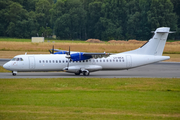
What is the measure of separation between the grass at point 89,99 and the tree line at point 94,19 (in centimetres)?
6946

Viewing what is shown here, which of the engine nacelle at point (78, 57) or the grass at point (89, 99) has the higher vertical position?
the engine nacelle at point (78, 57)

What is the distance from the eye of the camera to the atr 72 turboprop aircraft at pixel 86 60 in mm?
27516

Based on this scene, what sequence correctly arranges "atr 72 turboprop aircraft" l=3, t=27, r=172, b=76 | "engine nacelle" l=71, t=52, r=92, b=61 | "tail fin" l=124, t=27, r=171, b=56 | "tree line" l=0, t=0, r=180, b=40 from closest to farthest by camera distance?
"atr 72 turboprop aircraft" l=3, t=27, r=172, b=76 < "engine nacelle" l=71, t=52, r=92, b=61 < "tail fin" l=124, t=27, r=171, b=56 < "tree line" l=0, t=0, r=180, b=40

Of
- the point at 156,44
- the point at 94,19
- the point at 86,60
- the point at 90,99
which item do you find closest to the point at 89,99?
the point at 90,99

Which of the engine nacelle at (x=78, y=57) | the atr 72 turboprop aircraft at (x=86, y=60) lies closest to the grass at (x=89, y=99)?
the atr 72 turboprop aircraft at (x=86, y=60)

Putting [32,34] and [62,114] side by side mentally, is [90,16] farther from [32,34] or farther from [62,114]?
[62,114]

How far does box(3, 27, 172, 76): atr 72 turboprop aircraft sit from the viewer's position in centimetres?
2752

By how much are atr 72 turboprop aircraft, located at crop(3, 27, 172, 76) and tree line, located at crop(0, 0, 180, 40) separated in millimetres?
60182

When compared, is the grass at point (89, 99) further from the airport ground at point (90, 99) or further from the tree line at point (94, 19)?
the tree line at point (94, 19)

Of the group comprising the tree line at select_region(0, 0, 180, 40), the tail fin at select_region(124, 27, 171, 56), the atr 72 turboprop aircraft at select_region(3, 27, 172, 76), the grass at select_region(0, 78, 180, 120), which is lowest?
the grass at select_region(0, 78, 180, 120)

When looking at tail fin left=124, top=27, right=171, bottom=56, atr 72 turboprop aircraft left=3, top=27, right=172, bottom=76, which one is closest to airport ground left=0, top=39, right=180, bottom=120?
atr 72 turboprop aircraft left=3, top=27, right=172, bottom=76

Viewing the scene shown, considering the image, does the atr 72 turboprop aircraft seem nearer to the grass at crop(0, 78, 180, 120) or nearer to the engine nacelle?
the engine nacelle

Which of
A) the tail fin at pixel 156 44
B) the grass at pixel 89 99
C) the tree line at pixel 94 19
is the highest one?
the tree line at pixel 94 19

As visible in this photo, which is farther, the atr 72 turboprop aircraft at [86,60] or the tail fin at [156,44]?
the tail fin at [156,44]
